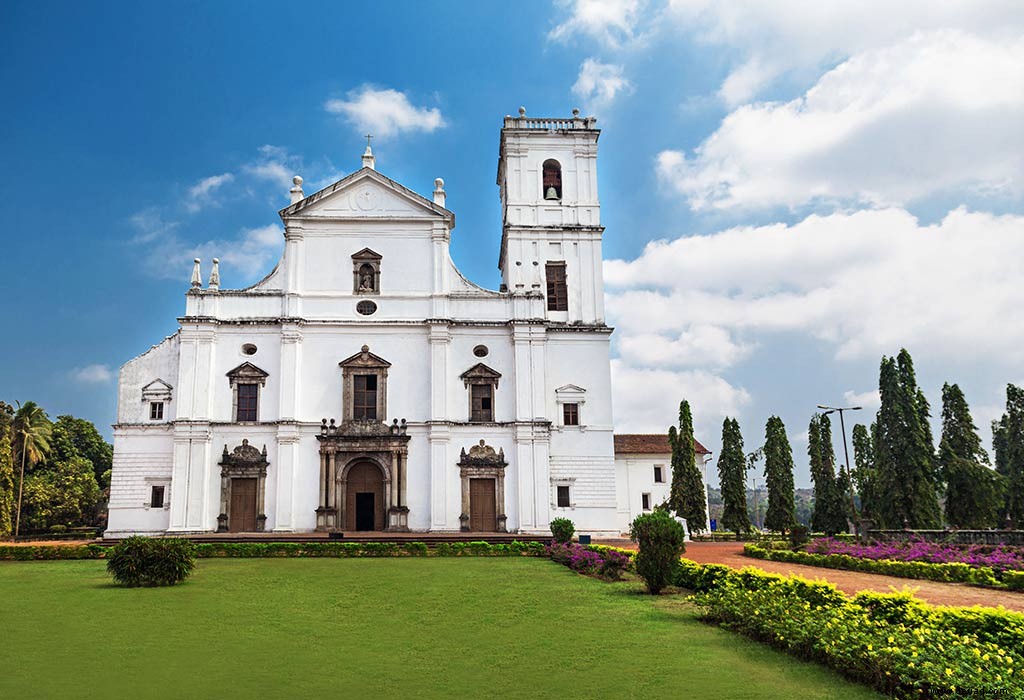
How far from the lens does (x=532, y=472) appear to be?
32.0 meters

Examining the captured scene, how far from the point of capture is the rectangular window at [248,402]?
1268 inches

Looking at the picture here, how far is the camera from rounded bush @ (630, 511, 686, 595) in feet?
47.7

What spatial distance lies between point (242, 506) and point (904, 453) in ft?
94.4

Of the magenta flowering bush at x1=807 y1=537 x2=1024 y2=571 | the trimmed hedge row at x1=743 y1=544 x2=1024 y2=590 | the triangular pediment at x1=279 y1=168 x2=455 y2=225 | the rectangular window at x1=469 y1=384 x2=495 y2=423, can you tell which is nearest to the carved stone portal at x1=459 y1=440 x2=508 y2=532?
the rectangular window at x1=469 y1=384 x2=495 y2=423

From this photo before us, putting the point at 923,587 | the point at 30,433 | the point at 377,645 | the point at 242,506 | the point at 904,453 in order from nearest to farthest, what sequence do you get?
1. the point at 377,645
2. the point at 923,587
3. the point at 242,506
4. the point at 904,453
5. the point at 30,433

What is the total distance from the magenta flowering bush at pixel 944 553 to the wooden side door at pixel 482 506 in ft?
42.2

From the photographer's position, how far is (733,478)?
158 ft

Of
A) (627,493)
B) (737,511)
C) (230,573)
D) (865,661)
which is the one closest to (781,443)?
(737,511)

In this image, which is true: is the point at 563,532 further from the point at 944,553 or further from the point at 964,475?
the point at 964,475

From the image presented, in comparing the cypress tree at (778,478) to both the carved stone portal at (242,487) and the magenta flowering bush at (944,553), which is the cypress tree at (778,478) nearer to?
the magenta flowering bush at (944,553)

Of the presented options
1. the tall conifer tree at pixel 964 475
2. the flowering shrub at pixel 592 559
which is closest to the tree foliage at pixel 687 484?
the tall conifer tree at pixel 964 475

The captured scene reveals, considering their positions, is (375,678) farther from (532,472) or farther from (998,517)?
(998,517)

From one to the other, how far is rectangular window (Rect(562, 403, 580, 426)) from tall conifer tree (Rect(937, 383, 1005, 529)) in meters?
18.8

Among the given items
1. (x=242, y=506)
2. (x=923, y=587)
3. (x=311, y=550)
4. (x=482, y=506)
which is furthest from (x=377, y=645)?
(x=242, y=506)
